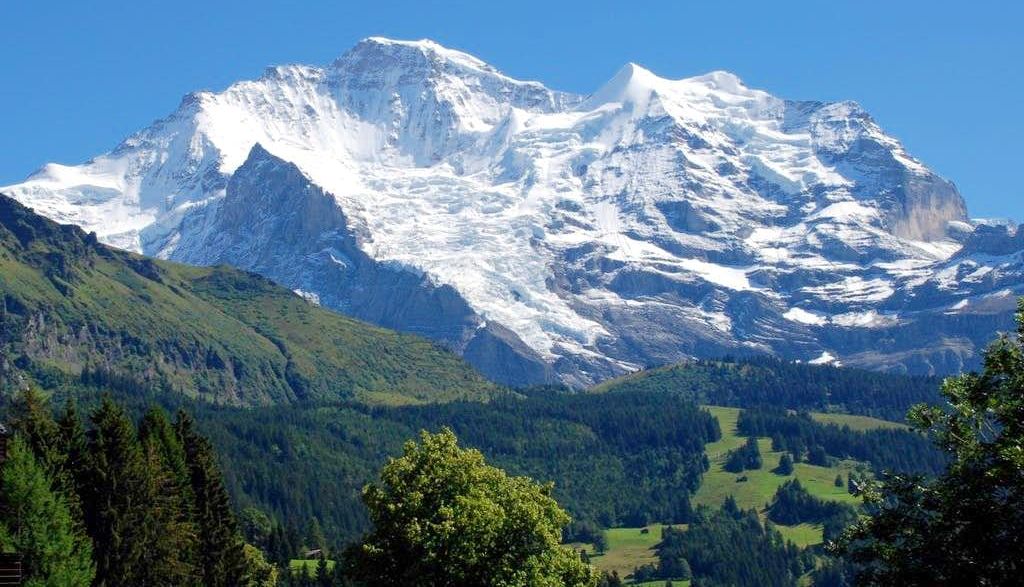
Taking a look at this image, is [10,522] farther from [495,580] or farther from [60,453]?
[495,580]

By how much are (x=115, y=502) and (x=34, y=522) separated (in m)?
14.5

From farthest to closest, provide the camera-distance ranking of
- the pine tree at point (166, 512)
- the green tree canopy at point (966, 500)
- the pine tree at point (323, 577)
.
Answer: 1. the pine tree at point (323, 577)
2. the pine tree at point (166, 512)
3. the green tree canopy at point (966, 500)

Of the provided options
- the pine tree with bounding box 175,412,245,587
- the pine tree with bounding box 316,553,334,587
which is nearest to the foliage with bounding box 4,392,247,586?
the pine tree with bounding box 175,412,245,587

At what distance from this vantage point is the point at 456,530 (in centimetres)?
7381

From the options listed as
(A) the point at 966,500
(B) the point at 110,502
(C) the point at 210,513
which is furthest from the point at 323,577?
(A) the point at 966,500

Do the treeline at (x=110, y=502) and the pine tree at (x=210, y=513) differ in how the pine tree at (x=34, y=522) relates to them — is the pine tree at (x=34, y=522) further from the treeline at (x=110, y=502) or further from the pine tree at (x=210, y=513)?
the pine tree at (x=210, y=513)

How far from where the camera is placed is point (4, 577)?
4916cm

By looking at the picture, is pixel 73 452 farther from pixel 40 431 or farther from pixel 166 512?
pixel 166 512

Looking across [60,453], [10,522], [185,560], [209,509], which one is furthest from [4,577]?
[209,509]

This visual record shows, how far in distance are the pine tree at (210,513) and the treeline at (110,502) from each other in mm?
91

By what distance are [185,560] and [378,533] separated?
27.9 metres

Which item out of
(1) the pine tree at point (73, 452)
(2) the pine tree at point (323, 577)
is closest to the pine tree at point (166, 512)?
(1) the pine tree at point (73, 452)

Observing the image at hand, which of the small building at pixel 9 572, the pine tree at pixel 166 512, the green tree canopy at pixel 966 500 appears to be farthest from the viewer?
the pine tree at pixel 166 512

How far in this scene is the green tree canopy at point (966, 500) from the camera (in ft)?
160
